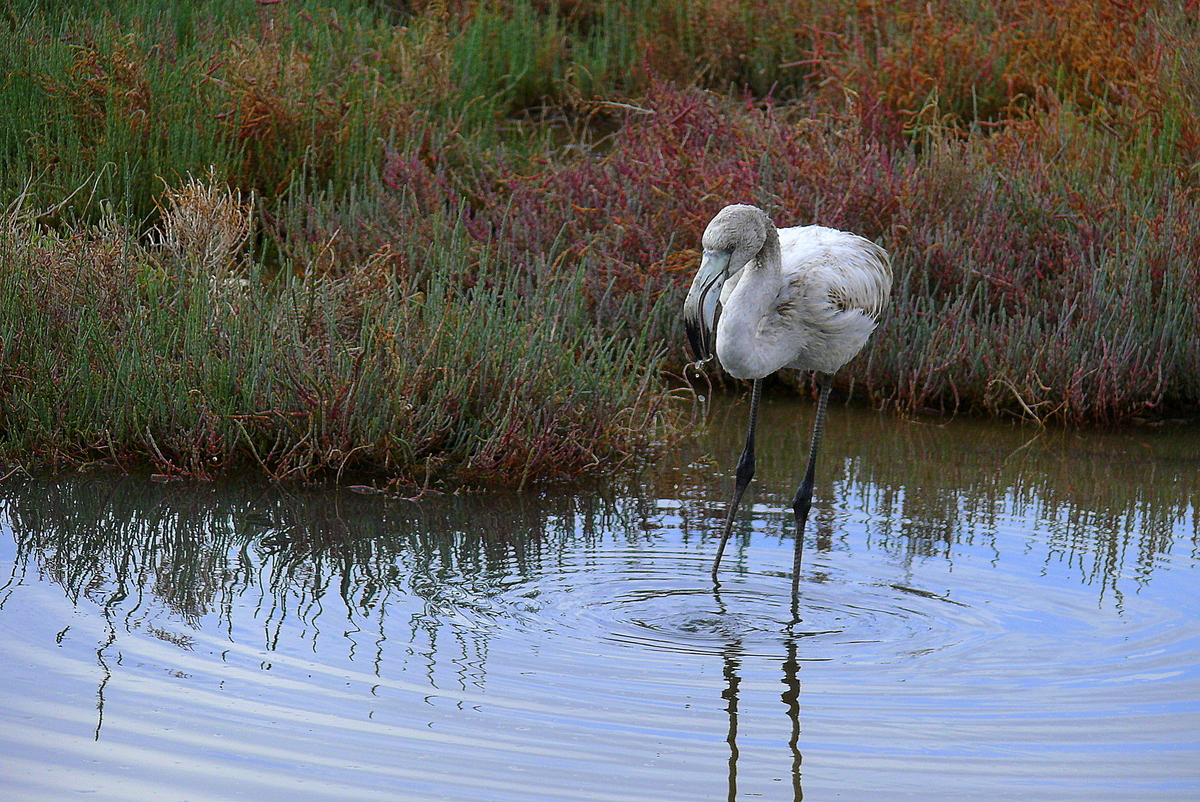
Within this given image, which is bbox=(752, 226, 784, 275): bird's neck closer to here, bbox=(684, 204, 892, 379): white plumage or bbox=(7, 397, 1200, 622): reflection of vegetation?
bbox=(684, 204, 892, 379): white plumage

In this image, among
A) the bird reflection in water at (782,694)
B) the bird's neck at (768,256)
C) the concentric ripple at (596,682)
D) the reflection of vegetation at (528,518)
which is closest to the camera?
the concentric ripple at (596,682)

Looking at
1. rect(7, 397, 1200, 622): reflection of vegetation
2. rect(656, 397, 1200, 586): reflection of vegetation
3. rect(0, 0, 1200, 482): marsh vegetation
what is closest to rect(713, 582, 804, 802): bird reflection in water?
rect(7, 397, 1200, 622): reflection of vegetation

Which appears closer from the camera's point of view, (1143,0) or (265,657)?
(265,657)

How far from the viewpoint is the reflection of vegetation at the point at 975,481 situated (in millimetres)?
5527

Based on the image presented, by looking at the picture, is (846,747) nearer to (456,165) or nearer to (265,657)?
(265,657)

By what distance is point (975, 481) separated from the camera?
20.7ft

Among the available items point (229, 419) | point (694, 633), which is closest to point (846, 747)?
point (694, 633)

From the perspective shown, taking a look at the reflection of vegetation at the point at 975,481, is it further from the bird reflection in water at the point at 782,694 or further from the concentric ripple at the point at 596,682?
the bird reflection in water at the point at 782,694

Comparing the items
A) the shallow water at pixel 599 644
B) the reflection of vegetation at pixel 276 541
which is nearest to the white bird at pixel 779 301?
the shallow water at pixel 599 644

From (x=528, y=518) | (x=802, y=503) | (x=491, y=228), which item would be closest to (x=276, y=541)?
(x=528, y=518)

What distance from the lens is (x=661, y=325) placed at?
7.71 m

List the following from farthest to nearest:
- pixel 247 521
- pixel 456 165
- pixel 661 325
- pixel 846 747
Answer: pixel 456 165, pixel 661 325, pixel 247 521, pixel 846 747

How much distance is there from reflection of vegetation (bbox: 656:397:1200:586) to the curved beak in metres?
1.30

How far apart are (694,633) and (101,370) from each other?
2.83m
